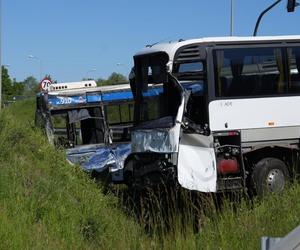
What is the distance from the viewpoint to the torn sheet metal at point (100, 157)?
13.9 m

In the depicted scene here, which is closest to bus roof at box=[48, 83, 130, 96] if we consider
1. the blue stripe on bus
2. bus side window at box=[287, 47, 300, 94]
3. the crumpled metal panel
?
the blue stripe on bus

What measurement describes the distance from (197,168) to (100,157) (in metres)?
4.85

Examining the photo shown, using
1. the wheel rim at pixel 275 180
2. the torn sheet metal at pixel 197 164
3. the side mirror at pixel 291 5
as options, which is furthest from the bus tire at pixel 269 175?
the side mirror at pixel 291 5

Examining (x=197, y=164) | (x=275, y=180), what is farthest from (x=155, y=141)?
(x=275, y=180)

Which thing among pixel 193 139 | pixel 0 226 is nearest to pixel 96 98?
pixel 193 139

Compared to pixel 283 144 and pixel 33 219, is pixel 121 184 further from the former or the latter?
pixel 33 219

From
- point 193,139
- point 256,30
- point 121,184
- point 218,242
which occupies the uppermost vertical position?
point 256,30

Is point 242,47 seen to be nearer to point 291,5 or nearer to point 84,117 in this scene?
point 84,117

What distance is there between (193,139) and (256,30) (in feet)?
26.5

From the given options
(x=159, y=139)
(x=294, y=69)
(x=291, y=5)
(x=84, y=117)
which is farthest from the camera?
(x=291, y=5)

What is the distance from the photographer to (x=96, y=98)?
615 inches

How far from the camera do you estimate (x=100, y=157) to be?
1416cm

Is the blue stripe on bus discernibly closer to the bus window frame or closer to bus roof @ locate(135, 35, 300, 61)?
bus roof @ locate(135, 35, 300, 61)

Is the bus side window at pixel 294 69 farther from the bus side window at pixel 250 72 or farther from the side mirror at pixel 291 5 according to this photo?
the side mirror at pixel 291 5
